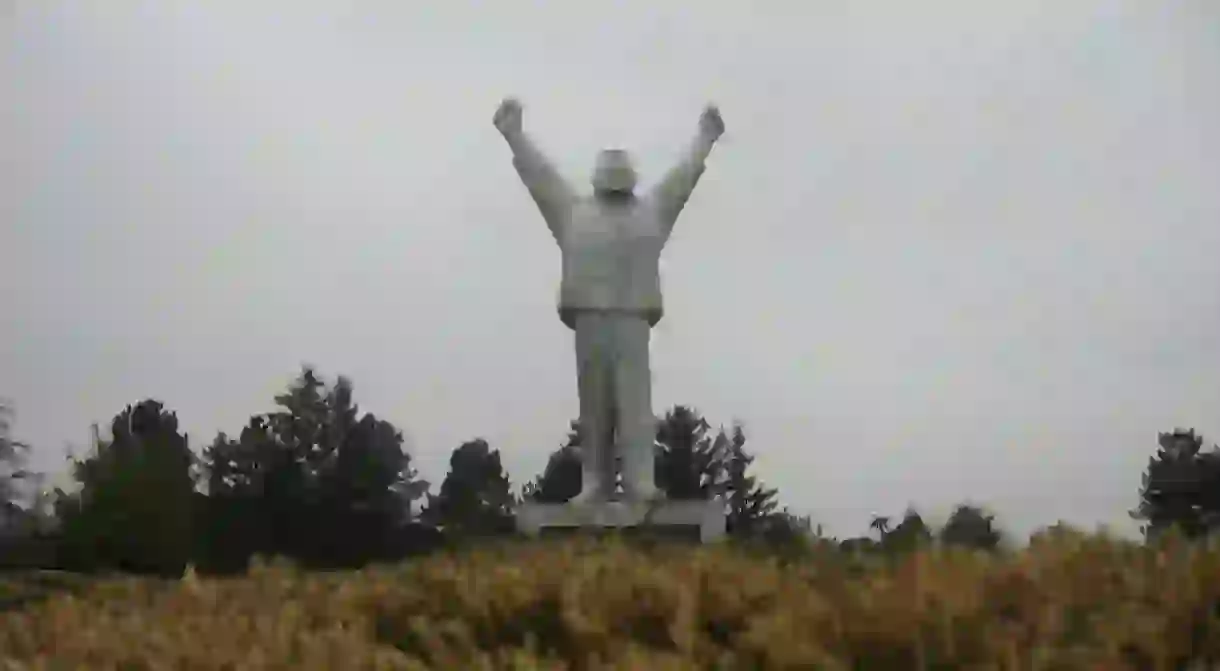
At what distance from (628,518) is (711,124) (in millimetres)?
2369

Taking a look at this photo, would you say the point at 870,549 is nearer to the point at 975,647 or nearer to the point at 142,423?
the point at 975,647

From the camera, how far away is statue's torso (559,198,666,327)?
7578 millimetres

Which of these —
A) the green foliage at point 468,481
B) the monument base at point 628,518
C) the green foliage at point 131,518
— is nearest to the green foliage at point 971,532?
the monument base at point 628,518

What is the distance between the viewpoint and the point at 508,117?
25.8 ft

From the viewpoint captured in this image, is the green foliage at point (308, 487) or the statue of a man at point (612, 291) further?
the green foliage at point (308, 487)

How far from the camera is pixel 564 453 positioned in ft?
48.0

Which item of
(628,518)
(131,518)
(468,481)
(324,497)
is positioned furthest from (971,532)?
(468,481)

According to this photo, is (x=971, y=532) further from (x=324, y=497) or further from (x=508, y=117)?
(x=324, y=497)

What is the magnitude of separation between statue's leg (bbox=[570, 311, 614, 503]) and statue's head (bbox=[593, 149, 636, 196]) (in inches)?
27.5

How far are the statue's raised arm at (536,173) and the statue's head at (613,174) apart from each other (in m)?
0.22

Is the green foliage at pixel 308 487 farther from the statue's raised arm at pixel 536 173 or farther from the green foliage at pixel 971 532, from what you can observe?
the green foliage at pixel 971 532

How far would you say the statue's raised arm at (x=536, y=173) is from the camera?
775 centimetres

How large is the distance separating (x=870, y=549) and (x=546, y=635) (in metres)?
1.11

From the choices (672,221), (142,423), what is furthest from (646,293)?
(142,423)
